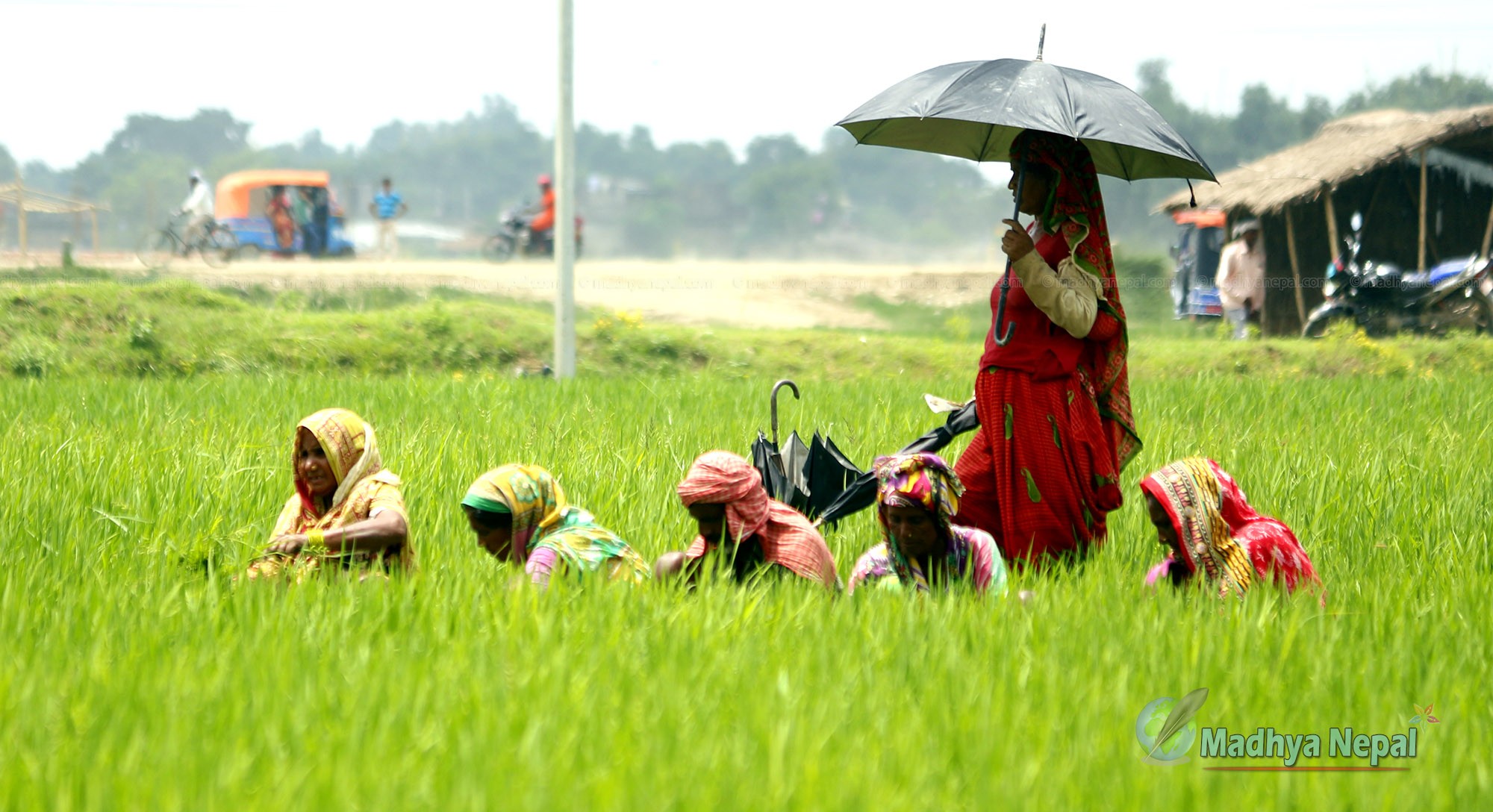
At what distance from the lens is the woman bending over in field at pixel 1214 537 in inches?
135

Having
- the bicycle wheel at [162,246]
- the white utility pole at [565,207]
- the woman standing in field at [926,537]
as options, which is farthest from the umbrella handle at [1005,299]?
the bicycle wheel at [162,246]

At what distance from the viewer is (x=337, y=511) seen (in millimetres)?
3543

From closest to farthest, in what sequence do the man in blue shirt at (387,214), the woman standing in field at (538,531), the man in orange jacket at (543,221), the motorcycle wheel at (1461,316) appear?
the woman standing in field at (538,531) < the motorcycle wheel at (1461,316) < the man in orange jacket at (543,221) < the man in blue shirt at (387,214)

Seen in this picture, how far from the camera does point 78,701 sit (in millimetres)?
2398

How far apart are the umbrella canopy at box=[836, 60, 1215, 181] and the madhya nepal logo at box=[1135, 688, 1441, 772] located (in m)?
1.63

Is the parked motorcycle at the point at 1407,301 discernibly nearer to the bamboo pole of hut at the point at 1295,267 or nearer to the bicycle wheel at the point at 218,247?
the bamboo pole of hut at the point at 1295,267

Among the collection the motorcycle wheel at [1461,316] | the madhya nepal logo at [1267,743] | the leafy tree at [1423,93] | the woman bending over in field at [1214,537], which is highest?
Answer: the leafy tree at [1423,93]

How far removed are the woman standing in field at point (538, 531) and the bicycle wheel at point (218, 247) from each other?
16.3 meters

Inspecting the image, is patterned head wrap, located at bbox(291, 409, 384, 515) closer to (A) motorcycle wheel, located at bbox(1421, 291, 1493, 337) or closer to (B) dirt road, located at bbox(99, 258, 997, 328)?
(B) dirt road, located at bbox(99, 258, 997, 328)

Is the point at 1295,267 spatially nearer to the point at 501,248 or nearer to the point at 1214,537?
the point at 501,248

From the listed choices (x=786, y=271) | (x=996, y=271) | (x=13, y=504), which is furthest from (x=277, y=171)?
(x=13, y=504)

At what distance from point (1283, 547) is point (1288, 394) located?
5395 millimetres

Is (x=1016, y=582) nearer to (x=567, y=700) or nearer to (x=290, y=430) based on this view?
(x=567, y=700)

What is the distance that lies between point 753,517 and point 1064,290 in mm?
1123
